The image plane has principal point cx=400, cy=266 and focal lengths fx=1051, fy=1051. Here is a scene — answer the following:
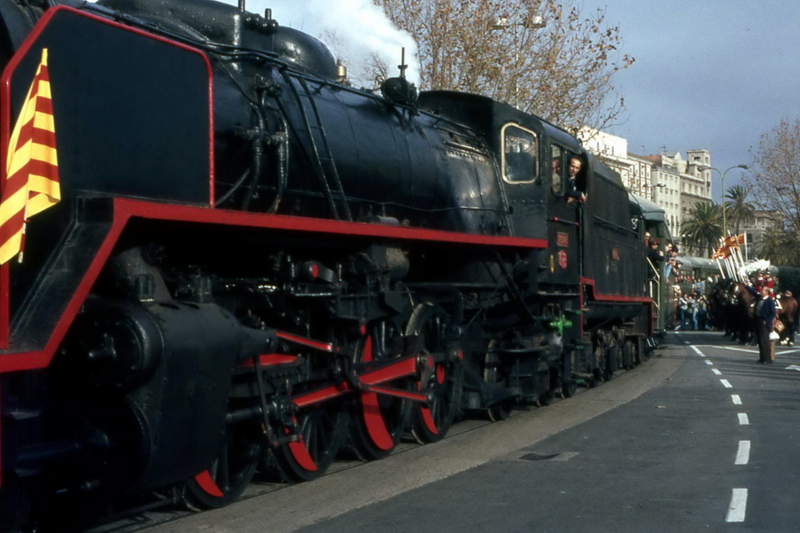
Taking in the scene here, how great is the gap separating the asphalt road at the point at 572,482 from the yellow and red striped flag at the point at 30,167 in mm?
2418

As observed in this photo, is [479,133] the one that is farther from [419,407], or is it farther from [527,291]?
[419,407]

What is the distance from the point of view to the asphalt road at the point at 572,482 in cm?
673

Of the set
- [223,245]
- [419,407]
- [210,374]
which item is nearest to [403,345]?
[419,407]

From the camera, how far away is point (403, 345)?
9.43m

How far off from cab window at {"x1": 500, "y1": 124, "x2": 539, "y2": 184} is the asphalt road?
2.90 m

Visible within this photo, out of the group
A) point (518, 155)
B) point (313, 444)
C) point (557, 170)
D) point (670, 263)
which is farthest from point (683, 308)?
point (313, 444)

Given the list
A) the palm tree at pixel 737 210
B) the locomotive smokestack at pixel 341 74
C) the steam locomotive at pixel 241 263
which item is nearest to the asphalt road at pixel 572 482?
the steam locomotive at pixel 241 263

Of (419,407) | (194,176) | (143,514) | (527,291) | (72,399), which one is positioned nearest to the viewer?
(72,399)

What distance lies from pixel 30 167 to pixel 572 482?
4.93 m

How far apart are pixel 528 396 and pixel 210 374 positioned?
23.1ft

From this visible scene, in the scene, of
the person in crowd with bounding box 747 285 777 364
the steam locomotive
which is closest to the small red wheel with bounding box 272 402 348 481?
the steam locomotive

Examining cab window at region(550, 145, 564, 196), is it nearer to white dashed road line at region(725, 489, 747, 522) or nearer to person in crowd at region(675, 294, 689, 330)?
white dashed road line at region(725, 489, 747, 522)

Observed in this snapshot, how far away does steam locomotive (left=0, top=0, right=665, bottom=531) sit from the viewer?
5.44m

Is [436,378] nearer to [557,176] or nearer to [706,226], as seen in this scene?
[557,176]
